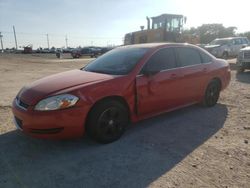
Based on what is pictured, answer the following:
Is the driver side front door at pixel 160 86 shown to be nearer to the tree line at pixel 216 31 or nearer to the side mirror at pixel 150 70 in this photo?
the side mirror at pixel 150 70

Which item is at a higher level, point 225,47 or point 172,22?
point 172,22

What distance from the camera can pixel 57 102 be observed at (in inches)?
144

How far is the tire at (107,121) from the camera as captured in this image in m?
3.87

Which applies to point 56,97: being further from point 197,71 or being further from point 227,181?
point 197,71

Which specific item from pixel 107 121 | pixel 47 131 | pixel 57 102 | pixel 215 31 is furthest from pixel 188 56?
pixel 215 31

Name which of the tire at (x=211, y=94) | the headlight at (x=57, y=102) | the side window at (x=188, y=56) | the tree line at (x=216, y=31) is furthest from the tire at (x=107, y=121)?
the tree line at (x=216, y=31)

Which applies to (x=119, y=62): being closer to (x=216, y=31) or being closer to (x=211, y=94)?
(x=211, y=94)

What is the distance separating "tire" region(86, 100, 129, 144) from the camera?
12.7 ft

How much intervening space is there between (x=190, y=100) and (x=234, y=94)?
262 cm

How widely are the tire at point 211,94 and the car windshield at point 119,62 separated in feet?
6.85

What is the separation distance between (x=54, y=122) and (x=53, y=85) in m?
0.70

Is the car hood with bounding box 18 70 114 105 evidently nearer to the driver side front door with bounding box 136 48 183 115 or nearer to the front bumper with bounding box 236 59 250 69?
the driver side front door with bounding box 136 48 183 115

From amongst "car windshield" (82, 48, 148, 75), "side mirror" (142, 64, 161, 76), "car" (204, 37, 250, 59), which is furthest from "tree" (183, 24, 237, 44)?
"side mirror" (142, 64, 161, 76)

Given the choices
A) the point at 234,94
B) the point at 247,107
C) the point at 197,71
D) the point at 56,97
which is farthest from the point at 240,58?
the point at 56,97
